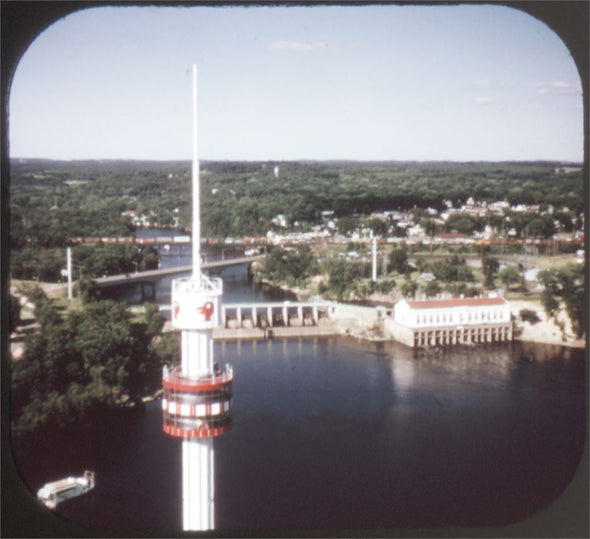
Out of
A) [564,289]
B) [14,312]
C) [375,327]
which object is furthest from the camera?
[375,327]

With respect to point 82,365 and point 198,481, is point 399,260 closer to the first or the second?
point 82,365

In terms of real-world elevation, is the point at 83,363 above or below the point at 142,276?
below

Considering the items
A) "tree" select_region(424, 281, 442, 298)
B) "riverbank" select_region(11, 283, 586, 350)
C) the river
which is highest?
"tree" select_region(424, 281, 442, 298)

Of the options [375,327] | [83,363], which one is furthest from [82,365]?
[375,327]

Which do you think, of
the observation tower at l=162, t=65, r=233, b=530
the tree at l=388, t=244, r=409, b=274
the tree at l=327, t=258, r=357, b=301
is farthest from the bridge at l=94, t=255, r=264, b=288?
the tree at l=388, t=244, r=409, b=274

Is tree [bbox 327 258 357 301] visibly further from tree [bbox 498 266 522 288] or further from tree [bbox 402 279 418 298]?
tree [bbox 498 266 522 288]

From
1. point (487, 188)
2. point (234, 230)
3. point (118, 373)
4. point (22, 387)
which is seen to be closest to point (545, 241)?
point (487, 188)
